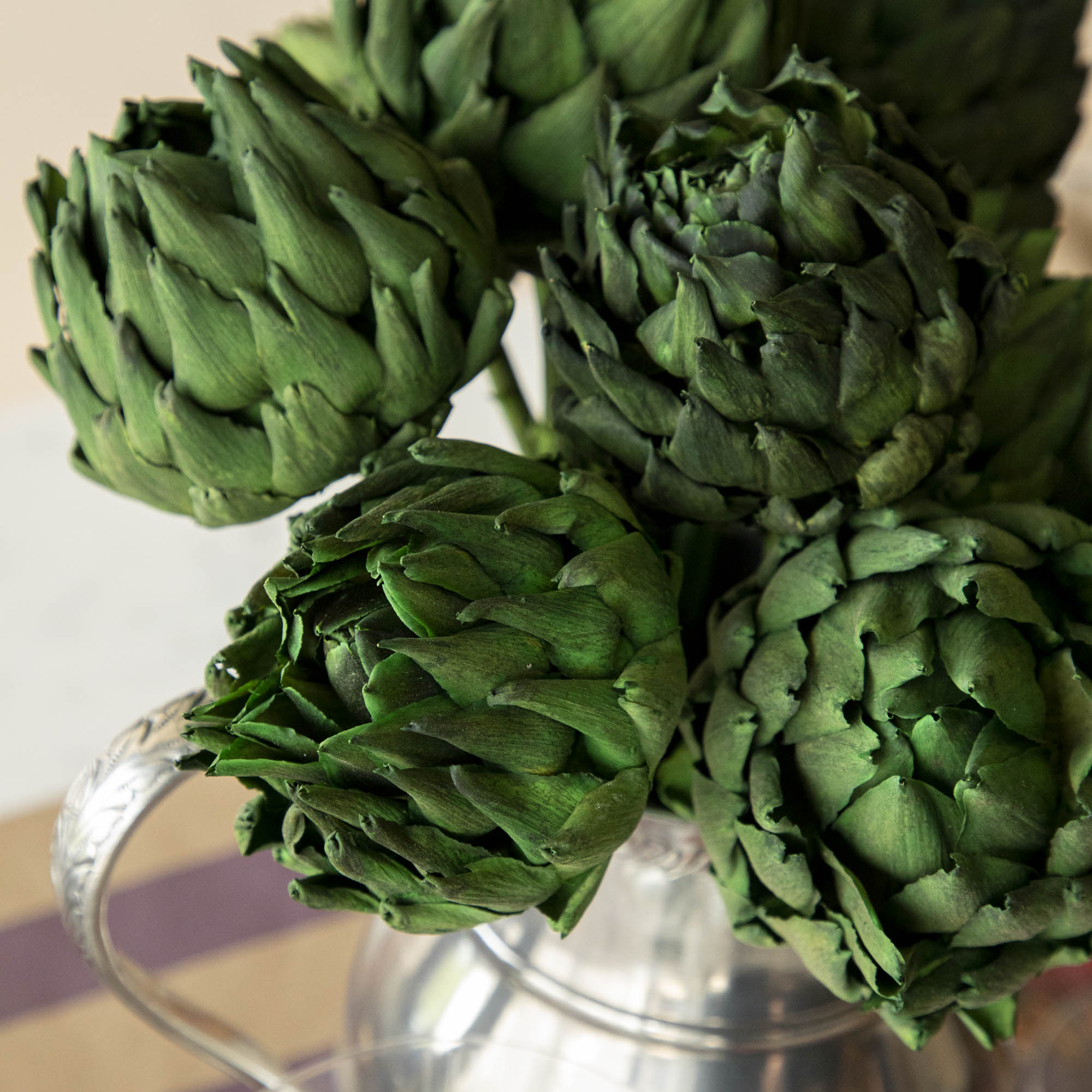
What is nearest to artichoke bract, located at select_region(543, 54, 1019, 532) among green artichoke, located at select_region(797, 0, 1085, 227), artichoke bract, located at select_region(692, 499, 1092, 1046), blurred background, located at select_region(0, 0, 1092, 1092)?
artichoke bract, located at select_region(692, 499, 1092, 1046)

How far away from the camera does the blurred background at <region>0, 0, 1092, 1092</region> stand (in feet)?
2.49

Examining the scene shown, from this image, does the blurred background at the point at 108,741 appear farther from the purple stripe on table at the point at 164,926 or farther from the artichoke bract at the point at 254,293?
the artichoke bract at the point at 254,293

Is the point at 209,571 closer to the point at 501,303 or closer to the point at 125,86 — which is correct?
the point at 501,303

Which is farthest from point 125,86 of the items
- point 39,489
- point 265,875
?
point 265,875

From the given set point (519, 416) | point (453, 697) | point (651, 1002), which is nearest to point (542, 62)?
point (519, 416)

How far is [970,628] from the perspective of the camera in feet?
1.20

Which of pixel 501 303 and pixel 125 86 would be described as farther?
pixel 125 86

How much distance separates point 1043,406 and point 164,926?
24.1 inches

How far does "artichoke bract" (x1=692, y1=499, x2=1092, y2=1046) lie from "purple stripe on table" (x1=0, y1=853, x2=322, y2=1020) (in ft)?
1.55

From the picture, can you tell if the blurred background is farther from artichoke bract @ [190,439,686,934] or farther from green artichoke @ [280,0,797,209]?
artichoke bract @ [190,439,686,934]

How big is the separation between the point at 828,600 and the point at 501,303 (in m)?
0.14

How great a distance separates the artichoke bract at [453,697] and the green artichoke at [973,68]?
0.83ft

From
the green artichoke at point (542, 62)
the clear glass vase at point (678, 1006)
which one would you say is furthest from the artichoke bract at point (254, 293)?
the clear glass vase at point (678, 1006)

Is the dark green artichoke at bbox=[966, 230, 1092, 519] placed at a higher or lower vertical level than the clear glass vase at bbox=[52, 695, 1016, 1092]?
higher
